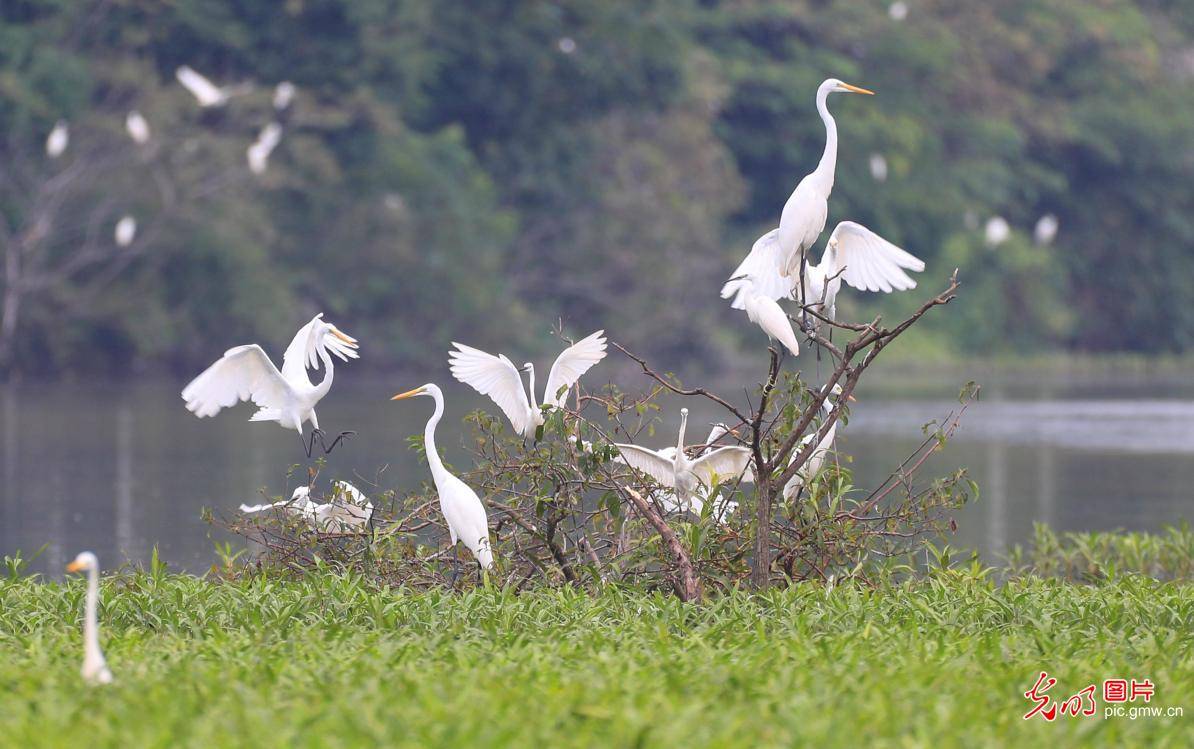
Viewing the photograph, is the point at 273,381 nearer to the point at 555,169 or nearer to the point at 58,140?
the point at 58,140

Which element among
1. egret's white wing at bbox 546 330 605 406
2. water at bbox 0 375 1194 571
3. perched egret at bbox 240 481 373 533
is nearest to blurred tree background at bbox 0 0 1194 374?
water at bbox 0 375 1194 571

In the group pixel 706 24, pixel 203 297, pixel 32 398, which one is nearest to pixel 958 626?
pixel 32 398

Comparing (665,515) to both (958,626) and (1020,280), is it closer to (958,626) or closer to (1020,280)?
(958,626)

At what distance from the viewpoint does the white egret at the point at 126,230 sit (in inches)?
992

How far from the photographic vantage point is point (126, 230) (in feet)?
82.9

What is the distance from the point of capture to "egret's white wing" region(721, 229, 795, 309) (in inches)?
305

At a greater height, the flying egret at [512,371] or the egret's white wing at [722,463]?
the flying egret at [512,371]

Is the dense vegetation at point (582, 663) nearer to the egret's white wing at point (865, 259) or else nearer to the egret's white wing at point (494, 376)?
the egret's white wing at point (494, 376)

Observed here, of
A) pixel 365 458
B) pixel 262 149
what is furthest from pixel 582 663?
pixel 262 149

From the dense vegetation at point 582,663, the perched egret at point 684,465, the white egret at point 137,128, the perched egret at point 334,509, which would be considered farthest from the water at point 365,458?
the white egret at point 137,128

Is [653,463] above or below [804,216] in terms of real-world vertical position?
below

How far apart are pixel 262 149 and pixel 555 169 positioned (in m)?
6.55

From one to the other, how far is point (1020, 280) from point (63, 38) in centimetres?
1914

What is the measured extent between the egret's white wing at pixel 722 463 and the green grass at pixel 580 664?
3.13ft
